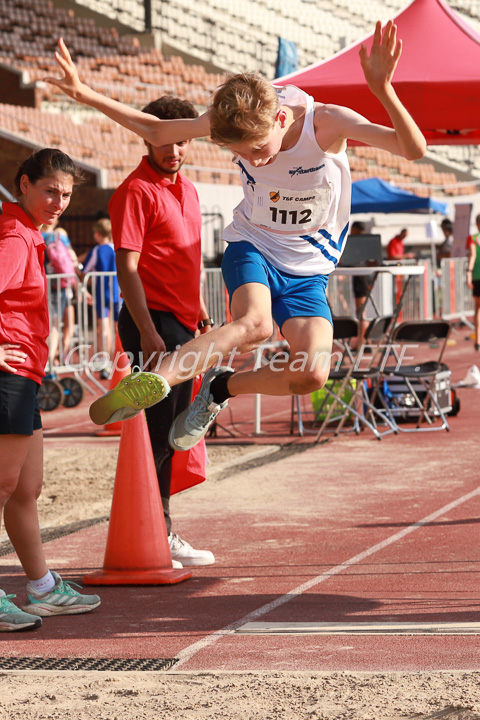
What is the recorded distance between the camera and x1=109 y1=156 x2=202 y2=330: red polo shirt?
605 cm

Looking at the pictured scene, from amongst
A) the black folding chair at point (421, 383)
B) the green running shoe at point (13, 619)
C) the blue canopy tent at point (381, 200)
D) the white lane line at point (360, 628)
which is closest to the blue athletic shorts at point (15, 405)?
the green running shoe at point (13, 619)

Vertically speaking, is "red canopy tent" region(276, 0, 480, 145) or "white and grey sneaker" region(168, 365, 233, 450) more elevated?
"red canopy tent" region(276, 0, 480, 145)

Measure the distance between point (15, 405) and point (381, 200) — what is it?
18803 millimetres

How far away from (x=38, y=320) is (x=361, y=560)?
7.30 feet

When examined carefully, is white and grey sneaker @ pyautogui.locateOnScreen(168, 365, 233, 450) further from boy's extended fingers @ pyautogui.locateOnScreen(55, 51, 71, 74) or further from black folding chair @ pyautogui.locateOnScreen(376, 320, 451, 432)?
black folding chair @ pyautogui.locateOnScreen(376, 320, 451, 432)

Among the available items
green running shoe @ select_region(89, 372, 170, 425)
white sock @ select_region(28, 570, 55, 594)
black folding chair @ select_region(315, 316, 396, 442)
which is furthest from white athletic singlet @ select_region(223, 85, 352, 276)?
black folding chair @ select_region(315, 316, 396, 442)

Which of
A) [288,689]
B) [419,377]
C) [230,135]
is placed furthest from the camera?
[419,377]

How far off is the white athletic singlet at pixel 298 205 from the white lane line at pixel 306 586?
1.50 metres

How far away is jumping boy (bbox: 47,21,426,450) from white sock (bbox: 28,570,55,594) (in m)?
0.75

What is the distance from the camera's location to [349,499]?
7781mm

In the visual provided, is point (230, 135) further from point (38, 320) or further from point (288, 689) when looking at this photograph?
point (288, 689)

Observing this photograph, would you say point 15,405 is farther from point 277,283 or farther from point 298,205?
point 298,205

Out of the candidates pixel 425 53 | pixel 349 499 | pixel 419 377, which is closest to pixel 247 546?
pixel 349 499

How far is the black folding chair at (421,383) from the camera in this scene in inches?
A: 416
